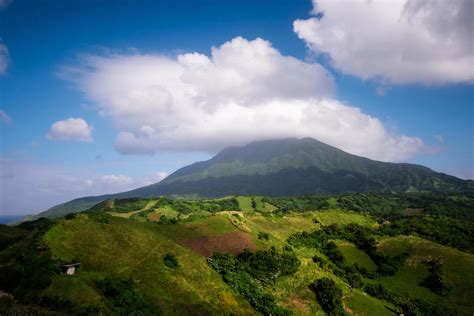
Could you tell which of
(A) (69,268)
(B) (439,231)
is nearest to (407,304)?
(A) (69,268)

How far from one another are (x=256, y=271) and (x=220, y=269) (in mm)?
5969

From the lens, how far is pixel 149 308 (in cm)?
3459

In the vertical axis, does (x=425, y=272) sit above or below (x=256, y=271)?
below

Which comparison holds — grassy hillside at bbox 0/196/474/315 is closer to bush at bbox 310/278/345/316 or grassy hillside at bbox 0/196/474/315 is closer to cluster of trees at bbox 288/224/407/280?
cluster of trees at bbox 288/224/407/280

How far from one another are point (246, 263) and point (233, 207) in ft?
472

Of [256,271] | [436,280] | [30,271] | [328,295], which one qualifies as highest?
[30,271]

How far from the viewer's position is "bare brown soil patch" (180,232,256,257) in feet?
188

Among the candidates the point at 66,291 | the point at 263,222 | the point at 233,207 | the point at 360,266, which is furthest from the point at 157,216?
the point at 66,291

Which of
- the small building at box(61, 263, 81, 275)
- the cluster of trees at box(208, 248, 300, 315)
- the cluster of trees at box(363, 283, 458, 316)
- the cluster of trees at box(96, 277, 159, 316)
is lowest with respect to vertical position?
the cluster of trees at box(363, 283, 458, 316)

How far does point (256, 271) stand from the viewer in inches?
2035

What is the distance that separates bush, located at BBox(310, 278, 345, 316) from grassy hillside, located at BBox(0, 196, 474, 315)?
0.37 meters

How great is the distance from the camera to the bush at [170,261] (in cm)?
4406

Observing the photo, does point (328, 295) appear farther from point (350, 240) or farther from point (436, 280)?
point (350, 240)

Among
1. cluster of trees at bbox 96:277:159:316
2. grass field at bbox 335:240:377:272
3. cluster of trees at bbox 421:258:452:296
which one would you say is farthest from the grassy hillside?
cluster of trees at bbox 421:258:452:296
